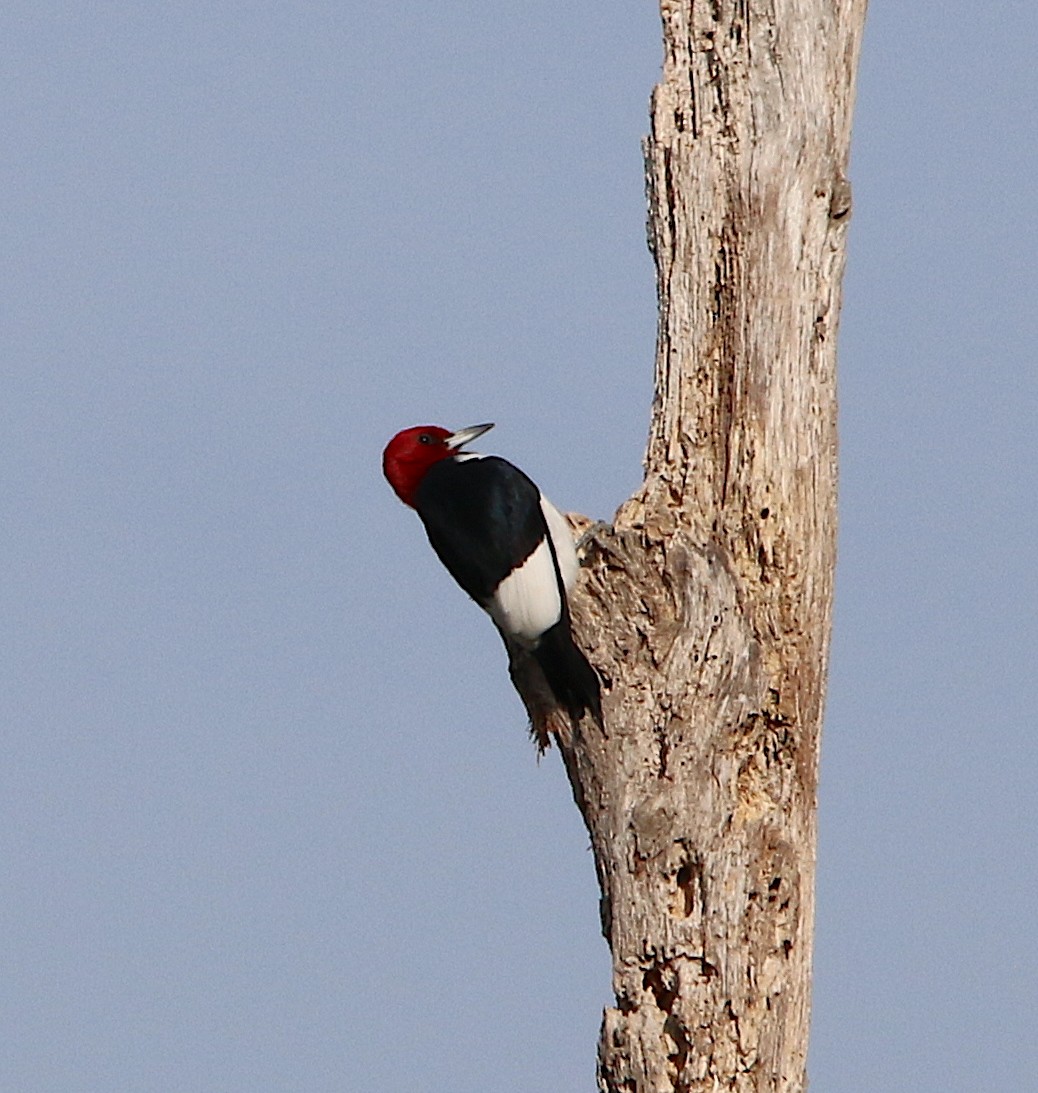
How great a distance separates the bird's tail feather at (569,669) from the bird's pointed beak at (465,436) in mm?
1301

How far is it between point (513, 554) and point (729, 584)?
2.27 feet

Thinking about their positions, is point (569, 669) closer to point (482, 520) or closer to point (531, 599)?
point (531, 599)

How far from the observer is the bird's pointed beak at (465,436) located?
7402mm

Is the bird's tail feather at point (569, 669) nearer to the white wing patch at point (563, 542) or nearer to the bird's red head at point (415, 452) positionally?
the white wing patch at point (563, 542)

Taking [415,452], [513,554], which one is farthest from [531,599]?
[415,452]

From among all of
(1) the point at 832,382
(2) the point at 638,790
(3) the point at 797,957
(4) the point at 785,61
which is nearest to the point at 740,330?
(1) the point at 832,382

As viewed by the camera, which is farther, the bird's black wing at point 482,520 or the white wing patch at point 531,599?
the bird's black wing at point 482,520

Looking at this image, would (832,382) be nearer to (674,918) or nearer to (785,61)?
(785,61)

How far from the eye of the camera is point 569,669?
20.4 feet

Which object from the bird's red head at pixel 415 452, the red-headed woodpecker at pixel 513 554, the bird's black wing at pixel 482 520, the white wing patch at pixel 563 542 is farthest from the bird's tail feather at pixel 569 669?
the bird's red head at pixel 415 452

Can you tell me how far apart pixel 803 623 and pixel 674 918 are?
94 cm

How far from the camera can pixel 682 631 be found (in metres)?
6.12

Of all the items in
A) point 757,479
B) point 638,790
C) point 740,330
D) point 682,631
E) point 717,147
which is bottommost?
point 638,790

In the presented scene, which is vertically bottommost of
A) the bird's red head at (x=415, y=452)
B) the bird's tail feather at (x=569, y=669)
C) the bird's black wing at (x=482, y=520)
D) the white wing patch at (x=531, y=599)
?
the bird's tail feather at (x=569, y=669)
